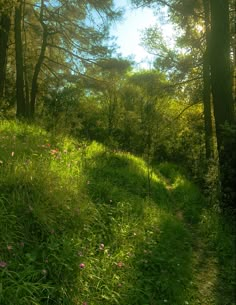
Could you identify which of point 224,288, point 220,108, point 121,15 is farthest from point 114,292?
point 121,15

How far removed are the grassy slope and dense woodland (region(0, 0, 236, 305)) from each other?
0.07 feet

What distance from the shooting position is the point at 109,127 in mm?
18312

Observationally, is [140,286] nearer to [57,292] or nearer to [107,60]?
[57,292]

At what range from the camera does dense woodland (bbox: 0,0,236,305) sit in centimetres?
373

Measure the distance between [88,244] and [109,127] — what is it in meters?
14.5

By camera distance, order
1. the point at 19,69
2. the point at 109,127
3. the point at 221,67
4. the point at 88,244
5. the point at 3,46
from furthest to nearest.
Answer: the point at 109,127 → the point at 3,46 → the point at 19,69 → the point at 221,67 → the point at 88,244

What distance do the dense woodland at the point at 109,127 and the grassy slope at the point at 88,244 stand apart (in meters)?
0.02

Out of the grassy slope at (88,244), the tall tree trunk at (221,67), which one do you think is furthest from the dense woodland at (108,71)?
the grassy slope at (88,244)

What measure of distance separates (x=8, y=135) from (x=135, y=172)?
4.41 metres

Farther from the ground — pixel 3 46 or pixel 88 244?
pixel 3 46

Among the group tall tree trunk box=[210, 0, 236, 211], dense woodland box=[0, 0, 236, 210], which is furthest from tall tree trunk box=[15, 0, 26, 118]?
tall tree trunk box=[210, 0, 236, 211]

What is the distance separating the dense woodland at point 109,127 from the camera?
3729mm

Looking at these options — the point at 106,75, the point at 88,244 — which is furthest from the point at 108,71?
the point at 88,244

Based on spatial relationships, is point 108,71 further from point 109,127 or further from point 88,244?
point 88,244
